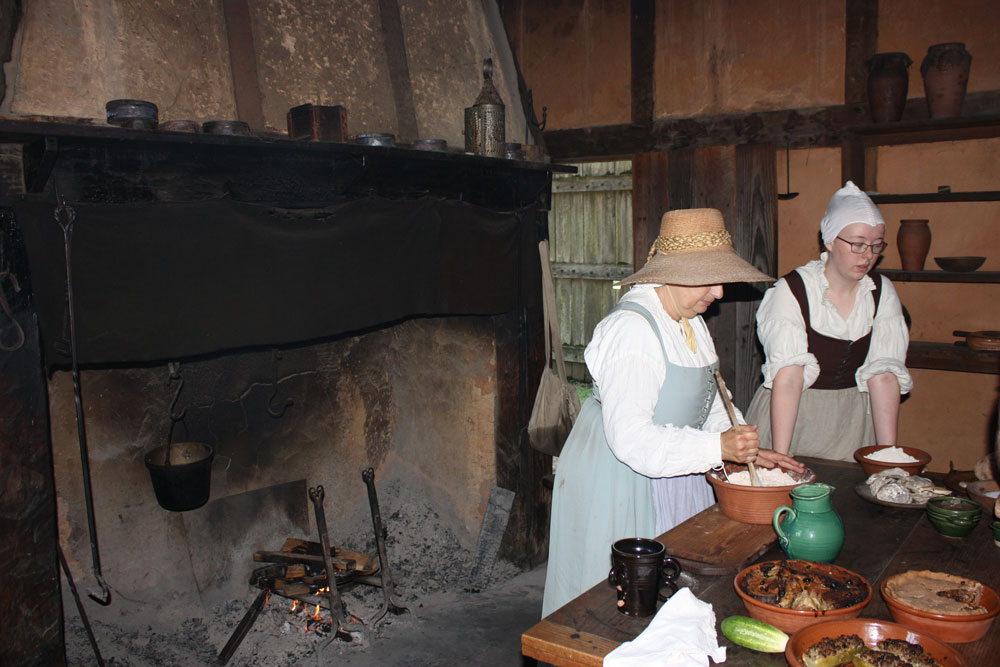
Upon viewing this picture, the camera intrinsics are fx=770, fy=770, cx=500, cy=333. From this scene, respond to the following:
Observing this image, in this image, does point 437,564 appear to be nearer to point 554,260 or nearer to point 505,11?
point 554,260

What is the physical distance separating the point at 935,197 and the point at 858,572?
10.7 feet

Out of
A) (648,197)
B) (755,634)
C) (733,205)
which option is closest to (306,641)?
(755,634)

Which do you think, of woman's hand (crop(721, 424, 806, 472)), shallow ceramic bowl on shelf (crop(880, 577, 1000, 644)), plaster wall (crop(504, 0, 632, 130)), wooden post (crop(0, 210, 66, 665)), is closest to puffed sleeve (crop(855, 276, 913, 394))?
woman's hand (crop(721, 424, 806, 472))

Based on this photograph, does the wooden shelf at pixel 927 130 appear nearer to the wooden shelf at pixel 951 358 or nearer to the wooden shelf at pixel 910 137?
the wooden shelf at pixel 910 137

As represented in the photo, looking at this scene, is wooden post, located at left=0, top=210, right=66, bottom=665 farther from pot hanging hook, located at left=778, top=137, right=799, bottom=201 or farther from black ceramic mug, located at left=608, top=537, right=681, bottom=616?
pot hanging hook, located at left=778, top=137, right=799, bottom=201

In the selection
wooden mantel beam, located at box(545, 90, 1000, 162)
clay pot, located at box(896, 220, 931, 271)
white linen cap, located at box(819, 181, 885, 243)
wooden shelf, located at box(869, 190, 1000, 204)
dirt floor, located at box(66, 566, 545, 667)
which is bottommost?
dirt floor, located at box(66, 566, 545, 667)

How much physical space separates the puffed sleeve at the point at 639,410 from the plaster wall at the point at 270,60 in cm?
207

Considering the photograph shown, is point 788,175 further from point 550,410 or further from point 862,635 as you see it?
point 862,635

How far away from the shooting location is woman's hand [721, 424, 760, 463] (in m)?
2.37

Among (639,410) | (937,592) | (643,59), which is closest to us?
(937,592)

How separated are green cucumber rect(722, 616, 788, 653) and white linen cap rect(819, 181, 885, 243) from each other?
86.9 inches

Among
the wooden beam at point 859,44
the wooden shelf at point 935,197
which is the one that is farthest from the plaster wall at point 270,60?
the wooden shelf at point 935,197

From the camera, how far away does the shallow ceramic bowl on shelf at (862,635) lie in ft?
5.13

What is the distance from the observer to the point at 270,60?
3.70m
